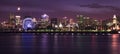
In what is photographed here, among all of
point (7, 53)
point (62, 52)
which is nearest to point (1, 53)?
point (7, 53)

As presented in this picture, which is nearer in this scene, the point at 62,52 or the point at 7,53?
the point at 7,53

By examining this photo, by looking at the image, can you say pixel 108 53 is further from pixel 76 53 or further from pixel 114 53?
pixel 76 53

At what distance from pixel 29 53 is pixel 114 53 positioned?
11.0m

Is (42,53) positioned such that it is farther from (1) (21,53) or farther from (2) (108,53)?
(2) (108,53)

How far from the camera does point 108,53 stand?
51156mm

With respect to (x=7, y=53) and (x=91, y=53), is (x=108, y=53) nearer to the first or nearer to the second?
(x=91, y=53)

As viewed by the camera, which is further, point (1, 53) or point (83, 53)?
point (83, 53)

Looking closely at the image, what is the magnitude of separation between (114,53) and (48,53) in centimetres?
854

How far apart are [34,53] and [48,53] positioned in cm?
200

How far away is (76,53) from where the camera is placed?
5131 centimetres

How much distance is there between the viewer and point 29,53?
50688mm

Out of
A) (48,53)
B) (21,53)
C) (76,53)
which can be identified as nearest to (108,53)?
(76,53)

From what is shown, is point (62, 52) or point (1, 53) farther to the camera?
point (62, 52)

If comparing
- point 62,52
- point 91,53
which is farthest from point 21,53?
point 91,53
